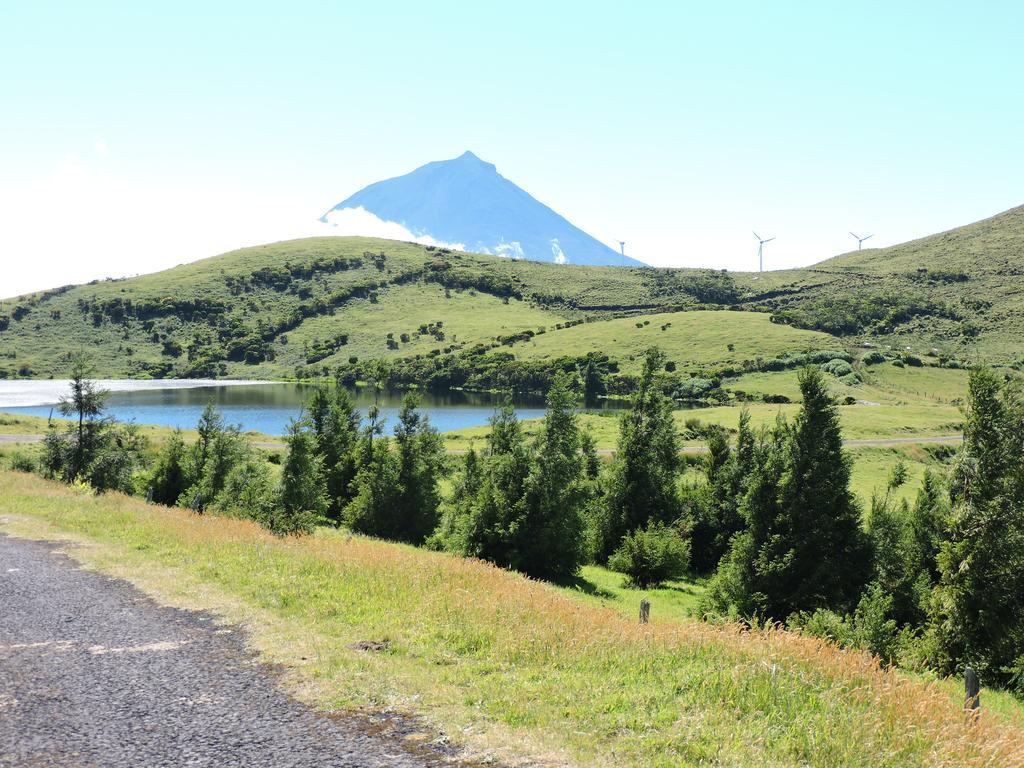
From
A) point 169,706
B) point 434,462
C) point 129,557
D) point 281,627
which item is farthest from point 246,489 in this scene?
point 169,706

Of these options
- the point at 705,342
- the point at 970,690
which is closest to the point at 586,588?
the point at 970,690

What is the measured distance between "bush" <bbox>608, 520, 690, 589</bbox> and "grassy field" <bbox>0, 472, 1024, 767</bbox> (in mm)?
26090

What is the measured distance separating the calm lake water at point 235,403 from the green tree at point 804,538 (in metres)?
72.8

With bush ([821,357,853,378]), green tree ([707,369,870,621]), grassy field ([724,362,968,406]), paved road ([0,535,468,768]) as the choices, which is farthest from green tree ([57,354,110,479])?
bush ([821,357,853,378])

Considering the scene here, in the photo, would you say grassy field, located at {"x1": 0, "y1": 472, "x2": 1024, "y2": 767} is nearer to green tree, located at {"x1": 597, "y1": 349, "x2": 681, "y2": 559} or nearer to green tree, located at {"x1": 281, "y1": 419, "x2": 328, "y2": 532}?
green tree, located at {"x1": 281, "y1": 419, "x2": 328, "y2": 532}

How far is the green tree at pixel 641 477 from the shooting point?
1937 inches

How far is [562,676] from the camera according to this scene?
450 inches

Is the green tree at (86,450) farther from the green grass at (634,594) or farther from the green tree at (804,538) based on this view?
the green tree at (804,538)

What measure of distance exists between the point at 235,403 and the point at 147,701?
499 feet

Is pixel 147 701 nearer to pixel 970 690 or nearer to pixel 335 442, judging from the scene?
pixel 970 690

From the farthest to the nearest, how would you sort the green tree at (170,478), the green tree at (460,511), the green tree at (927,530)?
1. the green tree at (170,478)
2. the green tree at (460,511)
3. the green tree at (927,530)

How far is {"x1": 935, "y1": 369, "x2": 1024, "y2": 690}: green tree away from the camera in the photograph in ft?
91.9

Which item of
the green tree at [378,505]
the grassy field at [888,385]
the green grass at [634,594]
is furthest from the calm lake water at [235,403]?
the green grass at [634,594]

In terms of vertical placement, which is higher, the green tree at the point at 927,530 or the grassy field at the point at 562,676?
the grassy field at the point at 562,676
